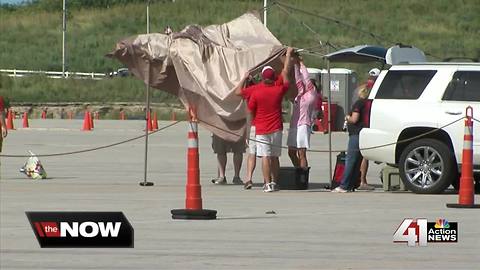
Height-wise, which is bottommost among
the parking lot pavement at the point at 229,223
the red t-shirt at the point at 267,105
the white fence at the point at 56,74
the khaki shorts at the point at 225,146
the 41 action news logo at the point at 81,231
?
the white fence at the point at 56,74

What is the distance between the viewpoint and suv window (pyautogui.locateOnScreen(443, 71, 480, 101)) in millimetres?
20219

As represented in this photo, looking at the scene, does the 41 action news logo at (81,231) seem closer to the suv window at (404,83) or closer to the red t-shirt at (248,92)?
the red t-shirt at (248,92)

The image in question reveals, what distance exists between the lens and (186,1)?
345 ft

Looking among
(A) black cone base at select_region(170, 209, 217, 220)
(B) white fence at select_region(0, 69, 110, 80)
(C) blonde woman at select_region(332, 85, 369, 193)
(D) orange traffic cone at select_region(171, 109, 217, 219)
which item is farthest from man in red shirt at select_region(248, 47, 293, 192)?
(B) white fence at select_region(0, 69, 110, 80)

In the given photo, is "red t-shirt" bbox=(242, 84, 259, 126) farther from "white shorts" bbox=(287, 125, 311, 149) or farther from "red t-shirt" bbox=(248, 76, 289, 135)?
"white shorts" bbox=(287, 125, 311, 149)

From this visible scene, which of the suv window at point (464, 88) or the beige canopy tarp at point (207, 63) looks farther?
the beige canopy tarp at point (207, 63)

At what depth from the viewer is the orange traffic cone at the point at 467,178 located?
58.3 ft

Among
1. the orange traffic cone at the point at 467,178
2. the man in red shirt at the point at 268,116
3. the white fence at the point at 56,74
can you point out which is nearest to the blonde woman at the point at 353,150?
the man in red shirt at the point at 268,116

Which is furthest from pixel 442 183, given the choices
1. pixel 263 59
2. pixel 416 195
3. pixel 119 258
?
pixel 119 258

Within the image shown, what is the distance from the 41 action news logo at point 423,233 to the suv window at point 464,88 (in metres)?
5.36

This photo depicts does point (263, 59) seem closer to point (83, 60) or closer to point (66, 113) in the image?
point (66, 113)

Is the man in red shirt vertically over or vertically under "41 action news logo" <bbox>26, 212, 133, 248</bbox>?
over

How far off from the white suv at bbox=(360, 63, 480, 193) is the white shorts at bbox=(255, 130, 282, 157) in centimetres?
124

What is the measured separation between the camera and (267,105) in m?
20.3
